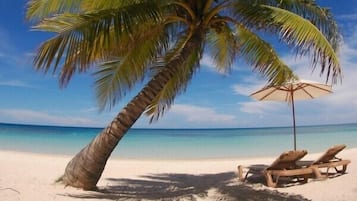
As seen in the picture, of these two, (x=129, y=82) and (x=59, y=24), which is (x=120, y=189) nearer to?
(x=129, y=82)

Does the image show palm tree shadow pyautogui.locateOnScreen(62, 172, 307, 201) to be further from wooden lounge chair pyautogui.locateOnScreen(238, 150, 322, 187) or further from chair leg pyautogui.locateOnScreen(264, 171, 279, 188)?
wooden lounge chair pyautogui.locateOnScreen(238, 150, 322, 187)

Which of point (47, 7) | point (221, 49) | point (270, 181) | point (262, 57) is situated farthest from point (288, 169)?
point (47, 7)

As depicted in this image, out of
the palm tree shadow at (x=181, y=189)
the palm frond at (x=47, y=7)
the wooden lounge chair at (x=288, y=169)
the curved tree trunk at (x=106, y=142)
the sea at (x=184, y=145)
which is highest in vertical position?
the palm frond at (x=47, y=7)

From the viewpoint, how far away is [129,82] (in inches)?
326

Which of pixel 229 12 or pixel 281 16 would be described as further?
pixel 229 12

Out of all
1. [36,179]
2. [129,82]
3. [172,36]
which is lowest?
[36,179]

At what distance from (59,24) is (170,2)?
221cm

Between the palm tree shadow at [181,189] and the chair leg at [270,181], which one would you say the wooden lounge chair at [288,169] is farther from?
the palm tree shadow at [181,189]

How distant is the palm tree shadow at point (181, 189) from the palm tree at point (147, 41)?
2.25 feet

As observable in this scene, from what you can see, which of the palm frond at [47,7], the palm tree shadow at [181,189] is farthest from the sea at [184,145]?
the palm frond at [47,7]

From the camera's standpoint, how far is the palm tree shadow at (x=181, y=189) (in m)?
6.91

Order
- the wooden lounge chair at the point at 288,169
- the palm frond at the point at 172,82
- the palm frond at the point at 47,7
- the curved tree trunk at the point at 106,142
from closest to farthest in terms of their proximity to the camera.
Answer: the curved tree trunk at the point at 106,142, the palm frond at the point at 47,7, the wooden lounge chair at the point at 288,169, the palm frond at the point at 172,82

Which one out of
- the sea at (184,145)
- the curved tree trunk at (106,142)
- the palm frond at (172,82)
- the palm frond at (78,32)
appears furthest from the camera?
the sea at (184,145)

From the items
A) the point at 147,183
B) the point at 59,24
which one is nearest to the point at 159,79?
the point at 59,24
